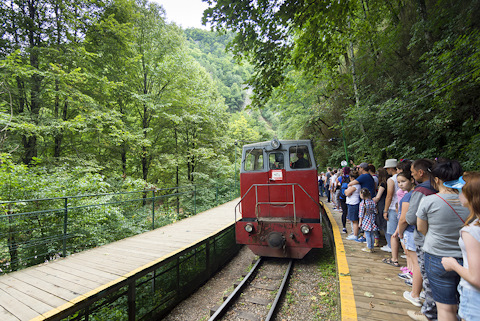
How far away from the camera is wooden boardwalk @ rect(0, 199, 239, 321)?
2.53 metres

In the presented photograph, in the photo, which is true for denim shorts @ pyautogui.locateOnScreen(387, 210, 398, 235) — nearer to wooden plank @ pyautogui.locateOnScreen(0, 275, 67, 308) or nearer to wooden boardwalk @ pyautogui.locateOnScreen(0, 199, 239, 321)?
wooden boardwalk @ pyautogui.locateOnScreen(0, 199, 239, 321)

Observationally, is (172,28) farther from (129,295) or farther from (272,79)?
(129,295)

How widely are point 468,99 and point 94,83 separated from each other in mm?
12551

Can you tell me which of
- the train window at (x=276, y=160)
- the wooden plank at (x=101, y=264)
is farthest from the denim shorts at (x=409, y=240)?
the wooden plank at (x=101, y=264)

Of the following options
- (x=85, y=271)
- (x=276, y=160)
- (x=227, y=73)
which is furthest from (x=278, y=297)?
(x=227, y=73)

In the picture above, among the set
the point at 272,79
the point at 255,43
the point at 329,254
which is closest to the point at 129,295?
the point at 272,79

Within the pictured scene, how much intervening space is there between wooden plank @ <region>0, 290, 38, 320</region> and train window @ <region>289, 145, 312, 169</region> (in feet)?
16.4

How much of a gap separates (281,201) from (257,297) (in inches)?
85.0

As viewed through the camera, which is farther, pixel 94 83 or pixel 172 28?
pixel 172 28

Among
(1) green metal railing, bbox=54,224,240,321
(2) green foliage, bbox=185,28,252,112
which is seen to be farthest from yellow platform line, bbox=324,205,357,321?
(2) green foliage, bbox=185,28,252,112

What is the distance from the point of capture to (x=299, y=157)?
5.18 metres

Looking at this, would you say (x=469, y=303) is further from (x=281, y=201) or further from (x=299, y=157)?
(x=299, y=157)

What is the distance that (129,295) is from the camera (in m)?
3.28

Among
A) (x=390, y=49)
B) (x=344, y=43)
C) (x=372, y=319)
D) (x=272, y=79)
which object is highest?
(x=390, y=49)
